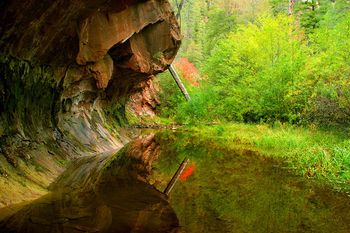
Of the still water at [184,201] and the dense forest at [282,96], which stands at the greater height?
the still water at [184,201]

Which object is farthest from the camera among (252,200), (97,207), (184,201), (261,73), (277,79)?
A: (261,73)

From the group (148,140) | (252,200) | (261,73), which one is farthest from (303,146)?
(261,73)

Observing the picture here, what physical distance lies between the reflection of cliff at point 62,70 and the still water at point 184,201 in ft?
3.19

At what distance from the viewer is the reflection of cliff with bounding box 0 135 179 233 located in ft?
21.8

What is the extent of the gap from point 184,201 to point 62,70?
7625mm

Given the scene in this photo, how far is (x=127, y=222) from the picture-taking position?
22.9 ft

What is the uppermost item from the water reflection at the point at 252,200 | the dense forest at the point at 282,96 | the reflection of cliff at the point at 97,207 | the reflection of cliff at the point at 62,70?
the reflection of cliff at the point at 62,70

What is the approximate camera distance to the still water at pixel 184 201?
6.97m

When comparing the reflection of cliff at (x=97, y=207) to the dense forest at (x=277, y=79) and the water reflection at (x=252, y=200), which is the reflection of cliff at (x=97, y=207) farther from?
the dense forest at (x=277, y=79)

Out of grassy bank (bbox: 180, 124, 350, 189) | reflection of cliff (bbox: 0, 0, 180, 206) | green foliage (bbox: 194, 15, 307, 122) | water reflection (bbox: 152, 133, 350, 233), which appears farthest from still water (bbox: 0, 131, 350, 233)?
green foliage (bbox: 194, 15, 307, 122)

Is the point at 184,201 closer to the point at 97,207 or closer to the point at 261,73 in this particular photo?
the point at 97,207

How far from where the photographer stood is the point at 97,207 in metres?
8.00

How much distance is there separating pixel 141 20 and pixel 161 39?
4.00m

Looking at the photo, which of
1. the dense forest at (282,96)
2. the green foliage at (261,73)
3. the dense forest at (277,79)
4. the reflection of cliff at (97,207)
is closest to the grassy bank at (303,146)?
the dense forest at (282,96)
